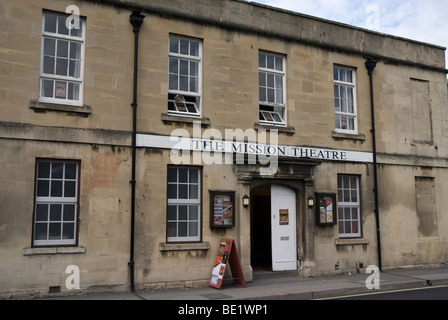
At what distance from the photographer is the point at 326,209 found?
14.0 m

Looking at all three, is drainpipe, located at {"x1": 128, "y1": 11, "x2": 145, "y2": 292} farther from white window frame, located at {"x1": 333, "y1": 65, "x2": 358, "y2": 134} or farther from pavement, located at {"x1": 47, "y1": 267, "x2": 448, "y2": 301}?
white window frame, located at {"x1": 333, "y1": 65, "x2": 358, "y2": 134}

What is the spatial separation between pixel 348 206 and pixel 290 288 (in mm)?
4483

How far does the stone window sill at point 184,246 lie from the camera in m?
11.5

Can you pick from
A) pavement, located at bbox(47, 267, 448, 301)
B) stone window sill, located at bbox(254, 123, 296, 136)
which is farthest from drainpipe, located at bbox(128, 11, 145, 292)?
stone window sill, located at bbox(254, 123, 296, 136)

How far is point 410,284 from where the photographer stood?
12.5 metres

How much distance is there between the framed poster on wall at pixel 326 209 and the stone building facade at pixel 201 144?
0.16ft

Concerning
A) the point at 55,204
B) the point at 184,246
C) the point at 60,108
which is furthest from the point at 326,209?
the point at 60,108

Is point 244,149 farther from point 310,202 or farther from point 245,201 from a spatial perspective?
point 310,202

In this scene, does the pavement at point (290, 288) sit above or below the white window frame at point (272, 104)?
below

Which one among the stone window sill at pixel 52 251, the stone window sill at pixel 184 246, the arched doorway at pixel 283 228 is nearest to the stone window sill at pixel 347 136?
the arched doorway at pixel 283 228

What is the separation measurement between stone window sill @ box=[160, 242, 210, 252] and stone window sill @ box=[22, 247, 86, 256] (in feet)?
6.55

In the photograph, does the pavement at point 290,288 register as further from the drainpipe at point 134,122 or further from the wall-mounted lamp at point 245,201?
the wall-mounted lamp at point 245,201

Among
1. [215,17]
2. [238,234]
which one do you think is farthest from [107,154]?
[215,17]
